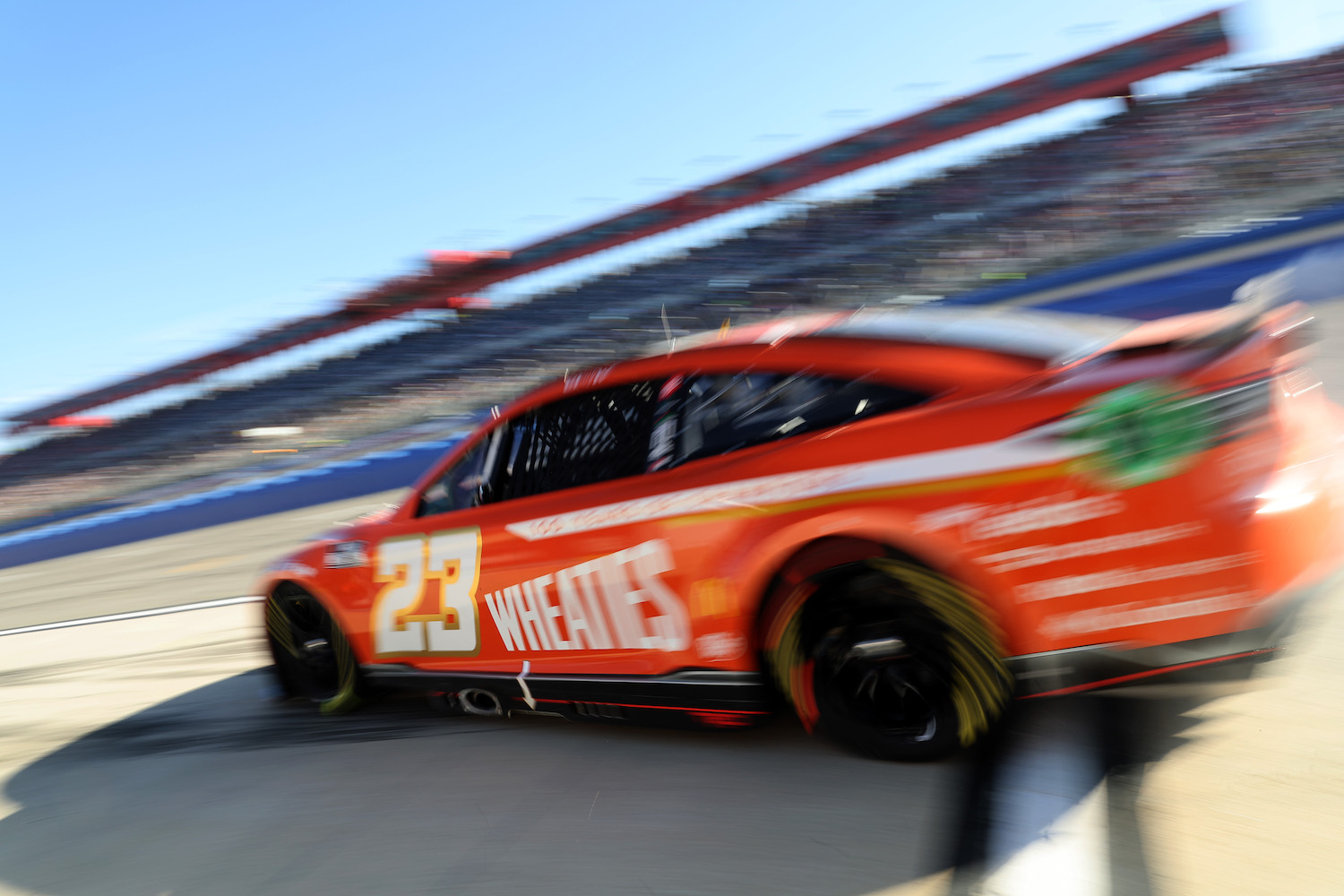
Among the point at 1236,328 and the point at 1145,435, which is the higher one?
the point at 1236,328

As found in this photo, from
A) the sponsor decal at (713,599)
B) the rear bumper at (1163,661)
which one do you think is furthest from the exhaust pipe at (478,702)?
the rear bumper at (1163,661)

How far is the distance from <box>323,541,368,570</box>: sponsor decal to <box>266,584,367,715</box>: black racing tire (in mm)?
226

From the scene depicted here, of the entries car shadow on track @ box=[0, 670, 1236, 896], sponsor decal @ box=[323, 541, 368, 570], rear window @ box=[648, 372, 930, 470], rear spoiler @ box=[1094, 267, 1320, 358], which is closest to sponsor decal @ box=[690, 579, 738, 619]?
rear window @ box=[648, 372, 930, 470]

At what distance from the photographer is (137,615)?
7508 millimetres

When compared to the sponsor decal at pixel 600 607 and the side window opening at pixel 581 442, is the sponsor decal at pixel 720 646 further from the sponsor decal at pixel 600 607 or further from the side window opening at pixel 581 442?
the side window opening at pixel 581 442

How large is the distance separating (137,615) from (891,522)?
6.88 meters

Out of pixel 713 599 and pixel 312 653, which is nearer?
pixel 713 599

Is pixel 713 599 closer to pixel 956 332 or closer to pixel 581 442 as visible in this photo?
pixel 581 442

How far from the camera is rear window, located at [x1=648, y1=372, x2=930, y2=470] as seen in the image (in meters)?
A: 2.69

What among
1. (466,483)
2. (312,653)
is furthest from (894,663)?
(312,653)

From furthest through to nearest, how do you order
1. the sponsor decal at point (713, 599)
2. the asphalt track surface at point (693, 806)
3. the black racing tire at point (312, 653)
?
the black racing tire at point (312, 653), the sponsor decal at point (713, 599), the asphalt track surface at point (693, 806)

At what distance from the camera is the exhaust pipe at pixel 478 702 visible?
3.57 metres

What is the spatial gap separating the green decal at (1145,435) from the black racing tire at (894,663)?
0.47 metres

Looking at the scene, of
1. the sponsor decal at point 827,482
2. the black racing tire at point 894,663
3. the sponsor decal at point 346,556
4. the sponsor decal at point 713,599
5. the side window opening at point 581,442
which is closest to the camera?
the sponsor decal at point 827,482
